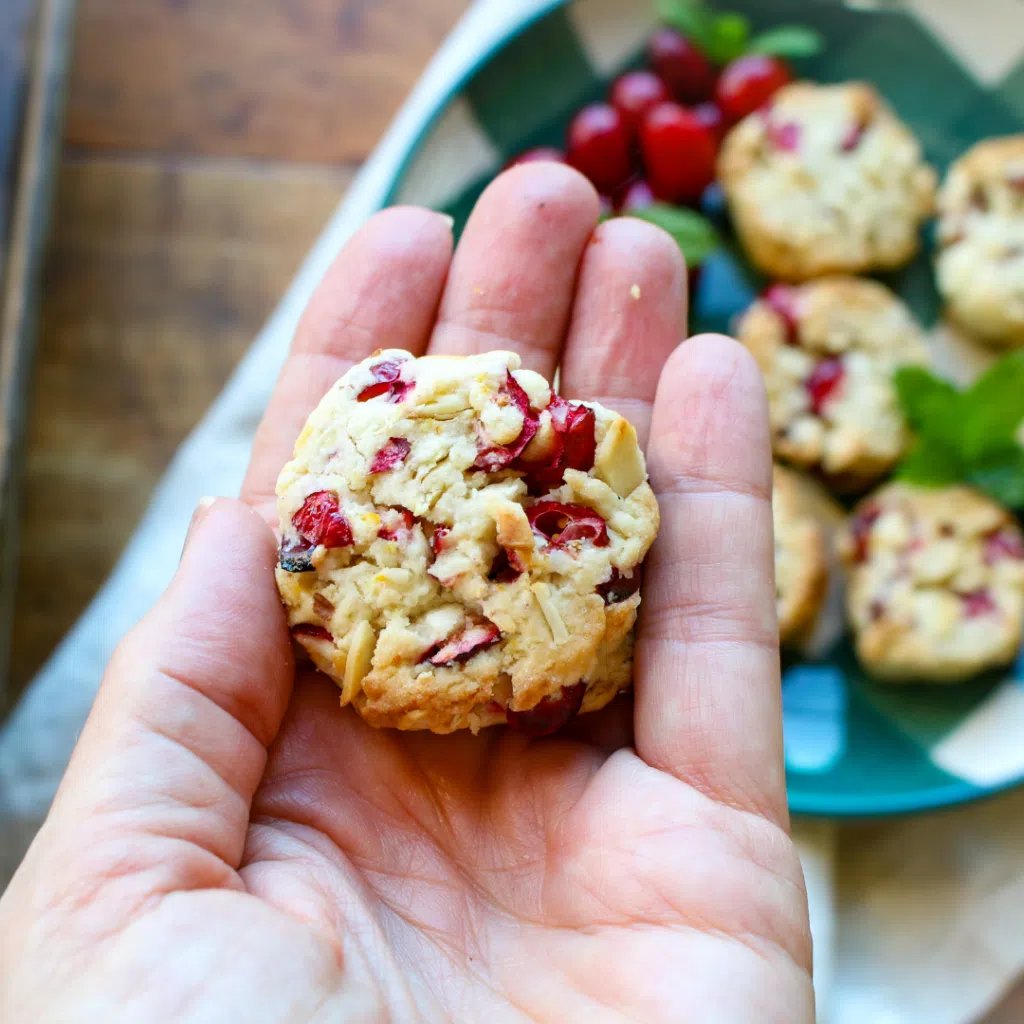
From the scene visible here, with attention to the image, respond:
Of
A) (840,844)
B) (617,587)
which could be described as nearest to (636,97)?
(617,587)

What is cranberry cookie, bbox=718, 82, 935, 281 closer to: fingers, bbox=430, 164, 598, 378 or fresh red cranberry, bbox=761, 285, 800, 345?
fresh red cranberry, bbox=761, 285, 800, 345

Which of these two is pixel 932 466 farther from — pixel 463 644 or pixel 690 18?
pixel 463 644

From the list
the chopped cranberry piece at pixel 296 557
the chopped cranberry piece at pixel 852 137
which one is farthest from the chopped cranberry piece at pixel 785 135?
the chopped cranberry piece at pixel 296 557

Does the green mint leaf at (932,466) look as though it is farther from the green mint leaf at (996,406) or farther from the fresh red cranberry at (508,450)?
the fresh red cranberry at (508,450)

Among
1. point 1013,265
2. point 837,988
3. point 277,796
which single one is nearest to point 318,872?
point 277,796

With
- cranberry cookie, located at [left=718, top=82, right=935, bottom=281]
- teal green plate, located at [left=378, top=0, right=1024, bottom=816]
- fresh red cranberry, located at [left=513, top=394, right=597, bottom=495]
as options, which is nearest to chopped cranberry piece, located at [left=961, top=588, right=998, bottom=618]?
teal green plate, located at [left=378, top=0, right=1024, bottom=816]
